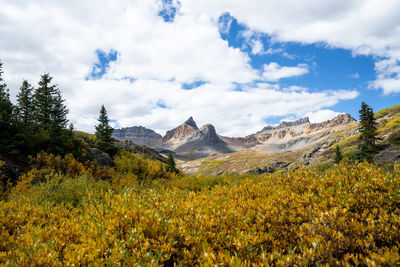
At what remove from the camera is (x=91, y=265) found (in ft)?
11.1

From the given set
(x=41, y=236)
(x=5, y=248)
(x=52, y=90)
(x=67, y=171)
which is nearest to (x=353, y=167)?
(x=41, y=236)

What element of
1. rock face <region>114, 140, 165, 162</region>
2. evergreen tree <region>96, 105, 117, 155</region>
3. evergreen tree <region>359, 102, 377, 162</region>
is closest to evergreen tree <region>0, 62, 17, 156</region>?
evergreen tree <region>96, 105, 117, 155</region>

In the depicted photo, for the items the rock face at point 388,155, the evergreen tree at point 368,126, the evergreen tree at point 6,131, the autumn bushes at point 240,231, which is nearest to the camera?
the autumn bushes at point 240,231

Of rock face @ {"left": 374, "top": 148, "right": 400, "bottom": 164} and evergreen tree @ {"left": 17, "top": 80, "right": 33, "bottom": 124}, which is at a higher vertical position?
evergreen tree @ {"left": 17, "top": 80, "right": 33, "bottom": 124}

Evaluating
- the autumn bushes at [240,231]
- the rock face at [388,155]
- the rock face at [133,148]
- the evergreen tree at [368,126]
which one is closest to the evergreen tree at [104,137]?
the rock face at [133,148]

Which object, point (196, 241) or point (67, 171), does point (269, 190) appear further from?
point (67, 171)

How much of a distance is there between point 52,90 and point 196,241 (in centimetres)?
4078

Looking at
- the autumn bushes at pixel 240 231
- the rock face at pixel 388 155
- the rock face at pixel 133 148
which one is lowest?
the rock face at pixel 388 155

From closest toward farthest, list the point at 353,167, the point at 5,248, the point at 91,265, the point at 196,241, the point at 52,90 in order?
1. the point at 91,265
2. the point at 196,241
3. the point at 5,248
4. the point at 353,167
5. the point at 52,90

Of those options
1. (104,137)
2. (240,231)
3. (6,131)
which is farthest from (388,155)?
(6,131)

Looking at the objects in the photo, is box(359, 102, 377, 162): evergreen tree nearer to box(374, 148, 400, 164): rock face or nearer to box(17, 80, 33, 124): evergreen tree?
box(374, 148, 400, 164): rock face

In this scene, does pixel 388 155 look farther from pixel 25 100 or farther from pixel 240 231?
A: pixel 25 100

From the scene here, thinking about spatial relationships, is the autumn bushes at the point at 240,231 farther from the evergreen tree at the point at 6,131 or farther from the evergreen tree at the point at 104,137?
the evergreen tree at the point at 104,137

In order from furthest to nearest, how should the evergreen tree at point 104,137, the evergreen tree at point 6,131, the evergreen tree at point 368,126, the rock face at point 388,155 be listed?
the evergreen tree at point 368,126 → the rock face at point 388,155 → the evergreen tree at point 104,137 → the evergreen tree at point 6,131
